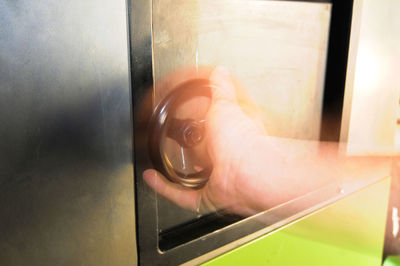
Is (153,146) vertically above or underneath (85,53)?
underneath

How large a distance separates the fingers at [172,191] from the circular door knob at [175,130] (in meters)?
0.02

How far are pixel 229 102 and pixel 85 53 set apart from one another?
386 mm

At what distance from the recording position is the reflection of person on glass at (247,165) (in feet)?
2.32

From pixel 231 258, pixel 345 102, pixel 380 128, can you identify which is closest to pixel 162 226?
pixel 231 258

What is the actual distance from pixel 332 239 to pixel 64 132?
3.04ft

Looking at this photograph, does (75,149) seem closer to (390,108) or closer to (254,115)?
(254,115)

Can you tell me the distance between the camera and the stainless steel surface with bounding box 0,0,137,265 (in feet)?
1.22

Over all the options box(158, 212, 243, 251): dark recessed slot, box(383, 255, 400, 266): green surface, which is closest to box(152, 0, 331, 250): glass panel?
box(158, 212, 243, 251): dark recessed slot

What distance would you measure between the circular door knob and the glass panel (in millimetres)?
22

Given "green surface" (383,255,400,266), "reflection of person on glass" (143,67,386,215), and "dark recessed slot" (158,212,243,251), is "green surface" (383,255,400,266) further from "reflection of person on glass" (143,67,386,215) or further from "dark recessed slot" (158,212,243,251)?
"dark recessed slot" (158,212,243,251)

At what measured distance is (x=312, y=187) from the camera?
946 mm

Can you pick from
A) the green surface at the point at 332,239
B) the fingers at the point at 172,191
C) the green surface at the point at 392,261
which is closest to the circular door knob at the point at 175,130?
the fingers at the point at 172,191

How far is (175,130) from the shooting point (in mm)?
580

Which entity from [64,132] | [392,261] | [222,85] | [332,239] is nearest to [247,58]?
[222,85]
